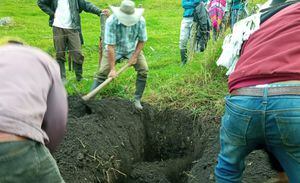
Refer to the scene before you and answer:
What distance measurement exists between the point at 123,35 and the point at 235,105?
3577 millimetres

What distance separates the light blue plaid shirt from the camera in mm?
5879

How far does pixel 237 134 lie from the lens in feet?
8.63

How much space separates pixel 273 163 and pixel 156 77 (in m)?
4.59

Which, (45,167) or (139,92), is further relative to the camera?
(139,92)

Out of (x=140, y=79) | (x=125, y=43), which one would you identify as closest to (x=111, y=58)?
(x=125, y=43)

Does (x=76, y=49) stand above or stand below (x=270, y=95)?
below

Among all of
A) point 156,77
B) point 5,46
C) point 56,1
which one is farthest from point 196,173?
point 56,1

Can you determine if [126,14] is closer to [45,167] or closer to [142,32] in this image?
[142,32]

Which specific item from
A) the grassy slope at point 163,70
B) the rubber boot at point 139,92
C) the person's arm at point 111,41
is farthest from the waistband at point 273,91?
the rubber boot at point 139,92

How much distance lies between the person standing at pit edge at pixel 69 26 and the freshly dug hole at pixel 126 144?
1.37m

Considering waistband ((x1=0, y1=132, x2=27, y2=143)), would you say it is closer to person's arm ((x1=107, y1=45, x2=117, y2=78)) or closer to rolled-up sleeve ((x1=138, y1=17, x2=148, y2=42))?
person's arm ((x1=107, y1=45, x2=117, y2=78))

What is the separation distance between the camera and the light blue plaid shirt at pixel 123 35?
588cm

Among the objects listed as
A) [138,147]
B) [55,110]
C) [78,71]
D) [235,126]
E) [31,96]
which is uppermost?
[31,96]

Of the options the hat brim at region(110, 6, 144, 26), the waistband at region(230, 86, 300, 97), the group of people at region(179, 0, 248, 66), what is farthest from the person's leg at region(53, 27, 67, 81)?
the waistband at region(230, 86, 300, 97)
